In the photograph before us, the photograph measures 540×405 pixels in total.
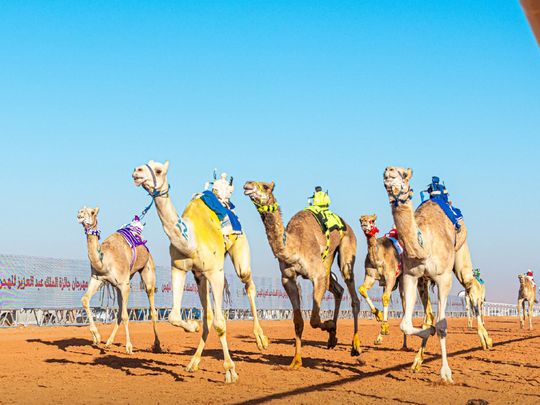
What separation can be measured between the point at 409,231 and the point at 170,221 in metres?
3.29

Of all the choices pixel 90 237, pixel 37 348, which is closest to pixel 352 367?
pixel 90 237

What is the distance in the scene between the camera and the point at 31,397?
861cm

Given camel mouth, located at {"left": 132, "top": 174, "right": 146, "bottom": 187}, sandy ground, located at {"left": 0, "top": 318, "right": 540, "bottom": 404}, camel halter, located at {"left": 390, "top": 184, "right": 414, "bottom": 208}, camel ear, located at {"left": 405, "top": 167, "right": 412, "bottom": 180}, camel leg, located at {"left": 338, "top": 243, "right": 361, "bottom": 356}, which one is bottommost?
sandy ground, located at {"left": 0, "top": 318, "right": 540, "bottom": 404}

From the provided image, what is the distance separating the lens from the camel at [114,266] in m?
15.1

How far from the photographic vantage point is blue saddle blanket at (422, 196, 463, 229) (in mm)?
11109

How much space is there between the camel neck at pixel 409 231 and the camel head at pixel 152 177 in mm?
3161

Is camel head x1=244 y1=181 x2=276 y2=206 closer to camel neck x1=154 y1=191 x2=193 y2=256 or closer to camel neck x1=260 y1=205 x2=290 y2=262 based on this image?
camel neck x1=260 y1=205 x2=290 y2=262

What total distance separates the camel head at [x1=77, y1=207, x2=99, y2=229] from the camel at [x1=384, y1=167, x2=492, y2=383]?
24.1 feet

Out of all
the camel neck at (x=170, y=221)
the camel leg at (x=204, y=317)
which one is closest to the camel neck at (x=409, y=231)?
the camel neck at (x=170, y=221)

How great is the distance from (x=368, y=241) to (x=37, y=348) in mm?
8440

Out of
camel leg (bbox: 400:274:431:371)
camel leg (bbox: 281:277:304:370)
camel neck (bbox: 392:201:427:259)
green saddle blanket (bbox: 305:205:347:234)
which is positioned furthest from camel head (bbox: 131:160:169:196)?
green saddle blanket (bbox: 305:205:347:234)

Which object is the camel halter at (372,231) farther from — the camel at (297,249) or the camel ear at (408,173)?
the camel ear at (408,173)

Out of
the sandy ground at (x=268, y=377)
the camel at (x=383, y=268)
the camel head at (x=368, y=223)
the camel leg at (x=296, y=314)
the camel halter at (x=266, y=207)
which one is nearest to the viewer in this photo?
the sandy ground at (x=268, y=377)

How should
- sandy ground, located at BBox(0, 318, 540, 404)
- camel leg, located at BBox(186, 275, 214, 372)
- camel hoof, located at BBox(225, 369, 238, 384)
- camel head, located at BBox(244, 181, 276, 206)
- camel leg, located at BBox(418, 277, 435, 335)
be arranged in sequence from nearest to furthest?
sandy ground, located at BBox(0, 318, 540, 404) < camel hoof, located at BBox(225, 369, 238, 384) < camel head, located at BBox(244, 181, 276, 206) < camel leg, located at BBox(186, 275, 214, 372) < camel leg, located at BBox(418, 277, 435, 335)
